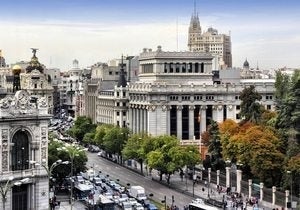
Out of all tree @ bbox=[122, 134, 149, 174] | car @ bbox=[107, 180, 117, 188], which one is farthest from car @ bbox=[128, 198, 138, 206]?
tree @ bbox=[122, 134, 149, 174]

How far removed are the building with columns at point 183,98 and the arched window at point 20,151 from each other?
58.2 m

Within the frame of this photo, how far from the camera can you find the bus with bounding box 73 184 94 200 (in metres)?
76.6

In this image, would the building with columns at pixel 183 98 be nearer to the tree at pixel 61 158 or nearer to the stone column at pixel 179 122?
the stone column at pixel 179 122

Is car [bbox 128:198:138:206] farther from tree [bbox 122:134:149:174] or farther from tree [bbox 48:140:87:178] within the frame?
tree [bbox 122:134:149:174]

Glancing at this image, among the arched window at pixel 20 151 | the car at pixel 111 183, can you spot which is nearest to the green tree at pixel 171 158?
the car at pixel 111 183

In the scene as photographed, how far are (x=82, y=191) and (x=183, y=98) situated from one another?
47.4 m

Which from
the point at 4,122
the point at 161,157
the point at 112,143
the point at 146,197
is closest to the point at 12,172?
the point at 4,122

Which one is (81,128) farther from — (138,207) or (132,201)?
(138,207)

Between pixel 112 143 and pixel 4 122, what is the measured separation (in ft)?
169

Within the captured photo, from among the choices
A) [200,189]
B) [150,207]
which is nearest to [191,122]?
[200,189]

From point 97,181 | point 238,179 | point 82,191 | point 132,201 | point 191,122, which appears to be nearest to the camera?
point 132,201

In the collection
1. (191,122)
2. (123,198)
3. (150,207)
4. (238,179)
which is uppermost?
(191,122)

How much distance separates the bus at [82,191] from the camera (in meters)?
76.6

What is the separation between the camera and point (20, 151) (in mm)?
61406
